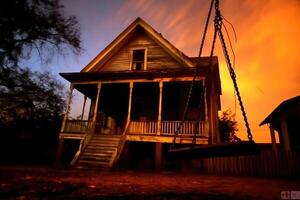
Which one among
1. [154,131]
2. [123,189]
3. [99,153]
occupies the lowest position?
[123,189]

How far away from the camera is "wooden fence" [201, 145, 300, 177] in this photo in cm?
1040

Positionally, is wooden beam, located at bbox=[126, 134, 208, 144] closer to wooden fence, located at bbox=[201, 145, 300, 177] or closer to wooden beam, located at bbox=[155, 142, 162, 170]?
wooden beam, located at bbox=[155, 142, 162, 170]

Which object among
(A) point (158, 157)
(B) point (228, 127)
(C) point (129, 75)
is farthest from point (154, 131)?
(B) point (228, 127)

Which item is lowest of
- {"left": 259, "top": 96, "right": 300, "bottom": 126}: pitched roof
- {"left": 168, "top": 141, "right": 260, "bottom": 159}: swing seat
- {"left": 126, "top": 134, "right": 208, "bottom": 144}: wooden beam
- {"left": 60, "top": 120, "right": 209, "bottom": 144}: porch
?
{"left": 168, "top": 141, "right": 260, "bottom": 159}: swing seat

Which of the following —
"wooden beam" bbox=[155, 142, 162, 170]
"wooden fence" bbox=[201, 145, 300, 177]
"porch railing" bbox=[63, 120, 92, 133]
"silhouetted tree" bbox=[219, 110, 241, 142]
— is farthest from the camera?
"silhouetted tree" bbox=[219, 110, 241, 142]

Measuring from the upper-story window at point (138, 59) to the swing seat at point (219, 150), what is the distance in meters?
11.9

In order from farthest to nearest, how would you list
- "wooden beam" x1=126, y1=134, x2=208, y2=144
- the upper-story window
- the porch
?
the upper-story window < the porch < "wooden beam" x1=126, y1=134, x2=208, y2=144

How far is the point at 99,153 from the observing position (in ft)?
39.0

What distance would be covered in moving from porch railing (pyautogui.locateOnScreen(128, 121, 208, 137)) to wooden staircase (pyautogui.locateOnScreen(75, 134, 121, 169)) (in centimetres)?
128

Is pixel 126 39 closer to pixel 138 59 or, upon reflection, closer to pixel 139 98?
pixel 138 59

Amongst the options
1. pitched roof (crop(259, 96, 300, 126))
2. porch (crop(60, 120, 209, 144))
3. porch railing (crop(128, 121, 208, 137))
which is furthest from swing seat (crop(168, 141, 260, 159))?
pitched roof (crop(259, 96, 300, 126))

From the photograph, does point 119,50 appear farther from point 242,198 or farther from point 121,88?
point 242,198

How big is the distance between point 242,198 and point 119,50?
14487mm

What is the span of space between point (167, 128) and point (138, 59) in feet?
21.9
